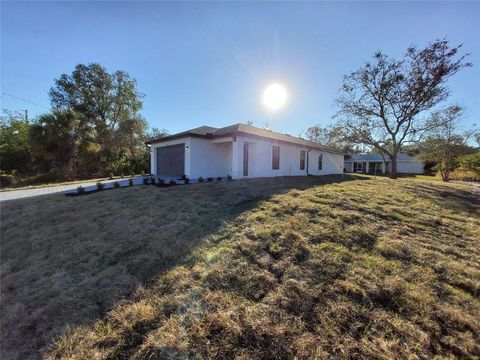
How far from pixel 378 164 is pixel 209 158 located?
37.0 meters

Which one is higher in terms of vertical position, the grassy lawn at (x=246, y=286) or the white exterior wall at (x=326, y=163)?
the white exterior wall at (x=326, y=163)

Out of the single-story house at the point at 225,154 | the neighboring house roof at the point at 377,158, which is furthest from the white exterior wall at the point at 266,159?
the neighboring house roof at the point at 377,158

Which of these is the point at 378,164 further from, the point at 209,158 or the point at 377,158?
the point at 209,158

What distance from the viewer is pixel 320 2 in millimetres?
7539

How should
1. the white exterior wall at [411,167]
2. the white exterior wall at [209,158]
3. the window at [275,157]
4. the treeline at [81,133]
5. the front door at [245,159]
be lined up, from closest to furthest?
the white exterior wall at [209,158] → the front door at [245,159] → the window at [275,157] → the treeline at [81,133] → the white exterior wall at [411,167]

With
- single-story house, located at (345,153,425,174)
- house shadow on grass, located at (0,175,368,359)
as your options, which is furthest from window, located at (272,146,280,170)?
single-story house, located at (345,153,425,174)

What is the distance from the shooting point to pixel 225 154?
13.4 meters

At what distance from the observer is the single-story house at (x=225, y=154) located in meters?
11.8

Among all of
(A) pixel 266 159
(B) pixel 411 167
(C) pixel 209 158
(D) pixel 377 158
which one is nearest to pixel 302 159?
(A) pixel 266 159

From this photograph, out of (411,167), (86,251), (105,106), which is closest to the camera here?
(86,251)

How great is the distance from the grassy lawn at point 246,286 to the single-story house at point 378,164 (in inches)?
1474

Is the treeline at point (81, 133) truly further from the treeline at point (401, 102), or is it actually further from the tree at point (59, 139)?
the treeline at point (401, 102)

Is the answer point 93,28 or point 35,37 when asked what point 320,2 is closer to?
point 93,28

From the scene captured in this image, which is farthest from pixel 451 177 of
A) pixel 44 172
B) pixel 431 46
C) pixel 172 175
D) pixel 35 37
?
pixel 44 172
